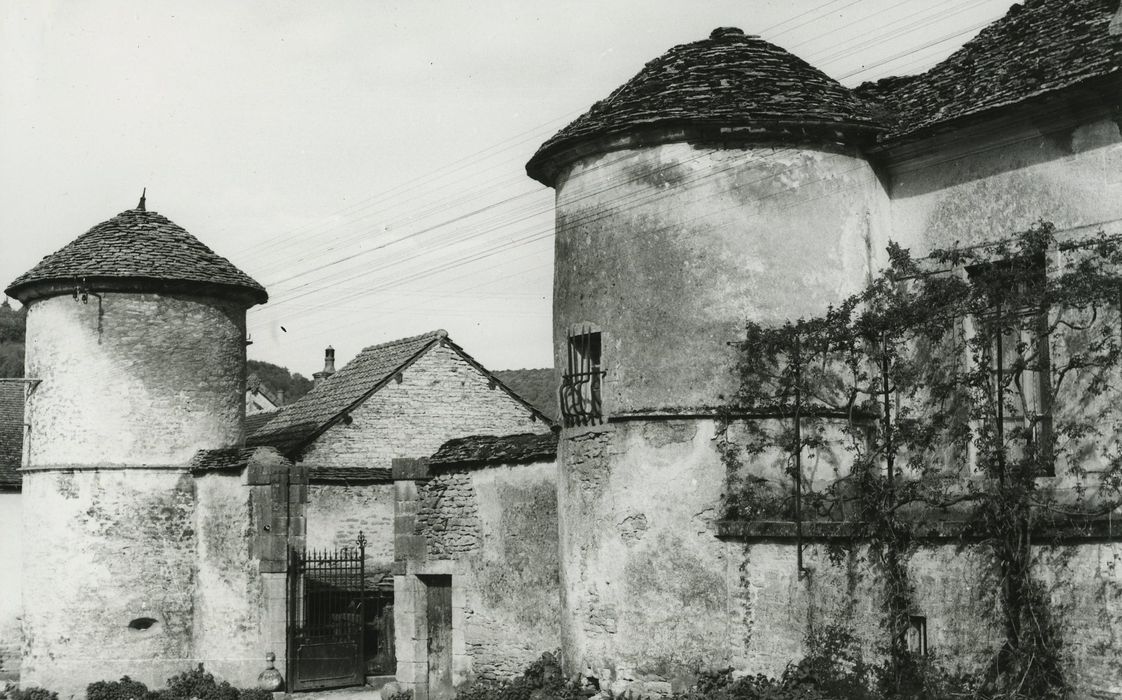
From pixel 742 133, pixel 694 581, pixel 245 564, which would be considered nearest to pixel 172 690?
pixel 245 564

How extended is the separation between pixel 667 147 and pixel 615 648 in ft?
18.0

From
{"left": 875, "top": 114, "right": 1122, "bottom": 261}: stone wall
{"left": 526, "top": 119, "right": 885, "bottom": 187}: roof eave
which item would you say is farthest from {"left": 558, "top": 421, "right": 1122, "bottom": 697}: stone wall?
{"left": 875, "top": 114, "right": 1122, "bottom": 261}: stone wall

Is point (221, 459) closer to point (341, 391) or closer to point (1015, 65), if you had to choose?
point (341, 391)

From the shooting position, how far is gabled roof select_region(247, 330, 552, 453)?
987 inches

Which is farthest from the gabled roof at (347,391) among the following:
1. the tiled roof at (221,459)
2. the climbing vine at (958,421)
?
the climbing vine at (958,421)

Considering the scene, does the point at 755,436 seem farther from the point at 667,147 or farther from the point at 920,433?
the point at 667,147

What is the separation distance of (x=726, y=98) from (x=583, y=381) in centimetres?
349

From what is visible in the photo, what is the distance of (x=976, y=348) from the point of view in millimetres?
12570

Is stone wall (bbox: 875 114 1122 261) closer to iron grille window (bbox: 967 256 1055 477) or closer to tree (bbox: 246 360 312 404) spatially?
iron grille window (bbox: 967 256 1055 477)

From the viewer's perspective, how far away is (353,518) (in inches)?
914

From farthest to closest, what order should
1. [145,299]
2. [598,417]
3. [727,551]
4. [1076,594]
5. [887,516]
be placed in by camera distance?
[145,299] → [598,417] → [727,551] → [887,516] → [1076,594]

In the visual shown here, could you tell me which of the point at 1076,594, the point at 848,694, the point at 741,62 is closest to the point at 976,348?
the point at 1076,594

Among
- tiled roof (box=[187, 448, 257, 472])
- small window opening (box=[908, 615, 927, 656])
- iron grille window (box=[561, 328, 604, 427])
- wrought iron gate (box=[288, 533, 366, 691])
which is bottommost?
wrought iron gate (box=[288, 533, 366, 691])

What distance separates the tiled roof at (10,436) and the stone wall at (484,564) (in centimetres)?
1013
